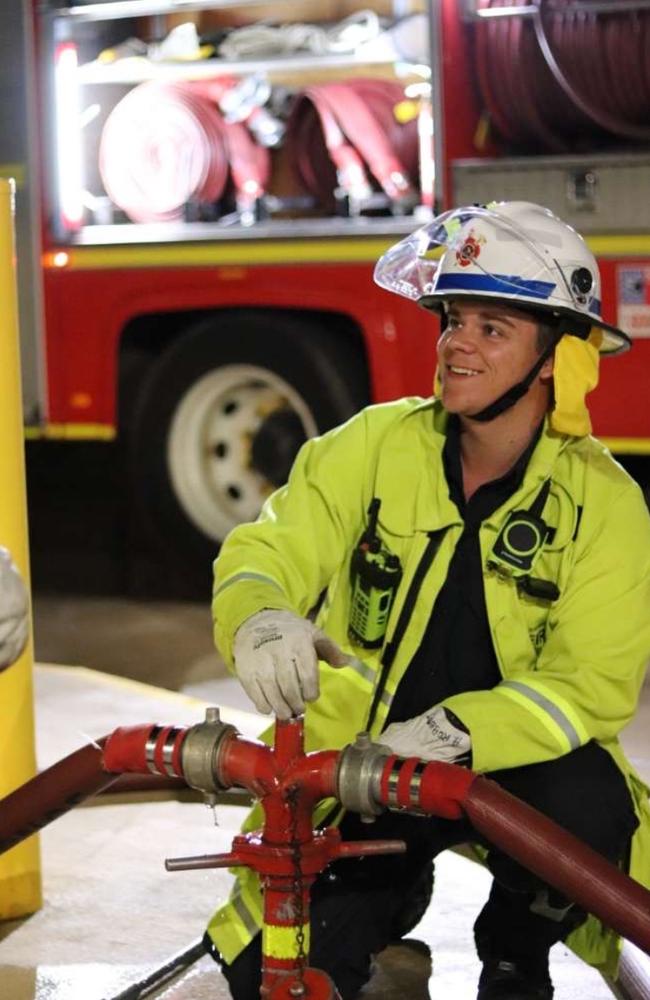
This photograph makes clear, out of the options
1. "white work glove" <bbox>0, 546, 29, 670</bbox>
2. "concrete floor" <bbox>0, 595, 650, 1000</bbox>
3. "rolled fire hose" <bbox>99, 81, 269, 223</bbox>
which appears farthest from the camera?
"rolled fire hose" <bbox>99, 81, 269, 223</bbox>

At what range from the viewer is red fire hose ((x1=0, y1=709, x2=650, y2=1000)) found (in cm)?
232

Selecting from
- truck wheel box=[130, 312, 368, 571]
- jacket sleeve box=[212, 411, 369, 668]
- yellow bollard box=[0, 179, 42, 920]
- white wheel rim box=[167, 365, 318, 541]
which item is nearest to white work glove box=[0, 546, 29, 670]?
jacket sleeve box=[212, 411, 369, 668]

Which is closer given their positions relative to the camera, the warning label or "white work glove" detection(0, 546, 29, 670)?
"white work glove" detection(0, 546, 29, 670)

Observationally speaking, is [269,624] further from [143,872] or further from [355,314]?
[355,314]

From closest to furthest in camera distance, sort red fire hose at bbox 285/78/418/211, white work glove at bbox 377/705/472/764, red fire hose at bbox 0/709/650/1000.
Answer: red fire hose at bbox 0/709/650/1000 → white work glove at bbox 377/705/472/764 → red fire hose at bbox 285/78/418/211

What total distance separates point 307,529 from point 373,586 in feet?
0.48

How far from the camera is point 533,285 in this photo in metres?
2.91

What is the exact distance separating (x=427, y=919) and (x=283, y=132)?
3.86 m

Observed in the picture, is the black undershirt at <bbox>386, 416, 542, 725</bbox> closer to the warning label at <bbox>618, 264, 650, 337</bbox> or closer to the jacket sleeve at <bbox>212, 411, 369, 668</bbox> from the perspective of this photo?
the jacket sleeve at <bbox>212, 411, 369, 668</bbox>

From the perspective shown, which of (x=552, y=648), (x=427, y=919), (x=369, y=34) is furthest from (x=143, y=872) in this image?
(x=369, y=34)

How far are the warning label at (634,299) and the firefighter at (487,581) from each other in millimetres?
2577

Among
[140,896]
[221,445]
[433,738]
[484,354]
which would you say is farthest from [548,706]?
[221,445]

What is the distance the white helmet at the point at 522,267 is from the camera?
2.92 metres

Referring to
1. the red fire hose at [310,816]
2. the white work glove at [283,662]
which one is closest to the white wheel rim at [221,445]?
the white work glove at [283,662]
